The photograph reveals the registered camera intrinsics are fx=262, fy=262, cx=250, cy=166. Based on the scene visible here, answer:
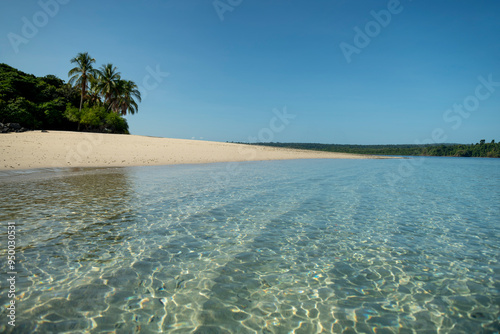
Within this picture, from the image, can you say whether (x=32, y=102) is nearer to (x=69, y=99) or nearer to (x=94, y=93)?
(x=69, y=99)

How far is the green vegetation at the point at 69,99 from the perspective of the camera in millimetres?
34812

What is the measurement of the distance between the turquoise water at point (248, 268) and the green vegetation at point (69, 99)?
1374 inches

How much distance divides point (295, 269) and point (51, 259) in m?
4.39

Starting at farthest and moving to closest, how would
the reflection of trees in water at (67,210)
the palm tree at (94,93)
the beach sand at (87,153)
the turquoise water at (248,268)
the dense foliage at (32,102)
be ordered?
the palm tree at (94,93), the dense foliage at (32,102), the beach sand at (87,153), the reflection of trees in water at (67,210), the turquoise water at (248,268)

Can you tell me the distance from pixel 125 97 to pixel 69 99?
11365mm

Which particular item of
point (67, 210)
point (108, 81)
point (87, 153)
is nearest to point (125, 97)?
point (108, 81)

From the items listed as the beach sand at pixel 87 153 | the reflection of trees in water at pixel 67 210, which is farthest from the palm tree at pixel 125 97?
the reflection of trees in water at pixel 67 210

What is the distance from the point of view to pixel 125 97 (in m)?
59.7

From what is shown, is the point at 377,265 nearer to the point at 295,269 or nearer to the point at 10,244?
the point at 295,269

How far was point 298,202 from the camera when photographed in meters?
9.99

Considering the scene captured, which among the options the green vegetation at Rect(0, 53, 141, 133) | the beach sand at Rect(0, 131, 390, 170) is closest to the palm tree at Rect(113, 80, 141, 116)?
the green vegetation at Rect(0, 53, 141, 133)

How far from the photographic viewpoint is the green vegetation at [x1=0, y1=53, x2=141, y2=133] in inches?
1371

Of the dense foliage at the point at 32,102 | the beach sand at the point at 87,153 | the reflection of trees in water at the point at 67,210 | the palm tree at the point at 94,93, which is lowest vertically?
the reflection of trees in water at the point at 67,210

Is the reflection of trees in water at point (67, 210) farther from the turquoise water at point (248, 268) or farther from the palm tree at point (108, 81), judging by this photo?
the palm tree at point (108, 81)
